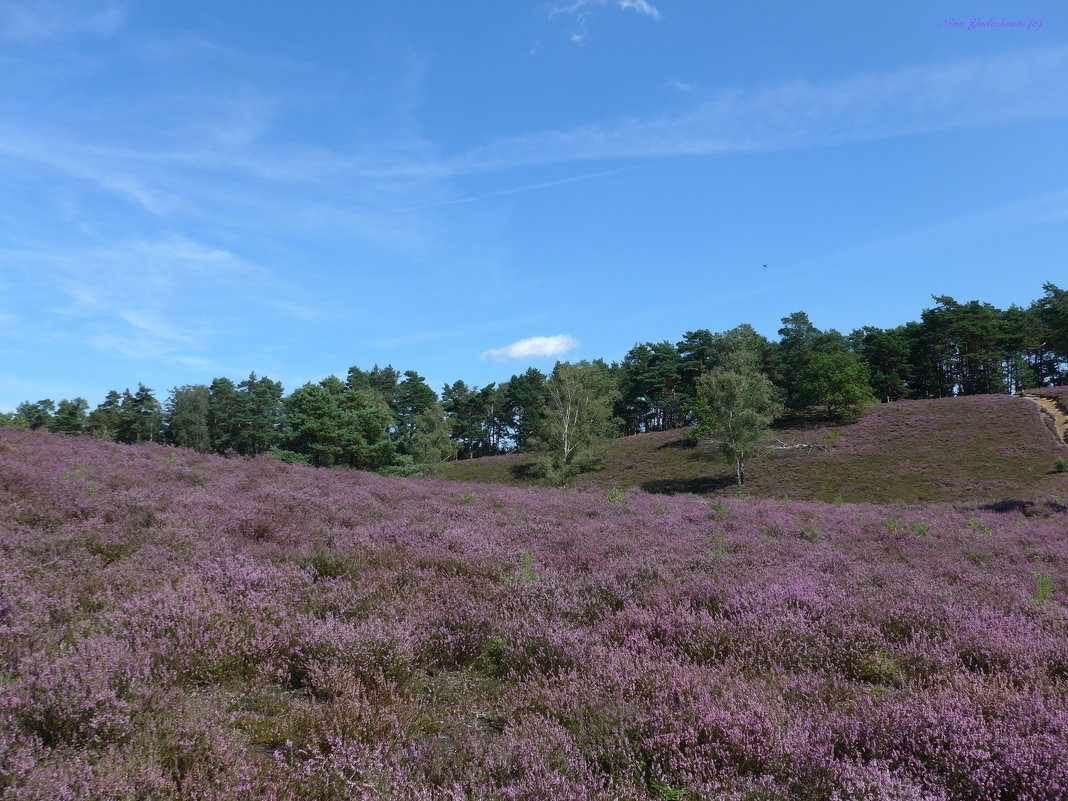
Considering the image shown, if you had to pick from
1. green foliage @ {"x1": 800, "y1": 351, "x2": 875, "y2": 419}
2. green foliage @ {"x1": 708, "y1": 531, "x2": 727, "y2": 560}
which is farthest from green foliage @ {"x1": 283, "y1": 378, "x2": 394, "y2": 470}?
green foliage @ {"x1": 800, "y1": 351, "x2": 875, "y2": 419}

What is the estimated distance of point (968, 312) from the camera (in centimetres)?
7000

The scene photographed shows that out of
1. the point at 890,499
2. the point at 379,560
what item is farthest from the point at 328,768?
the point at 890,499

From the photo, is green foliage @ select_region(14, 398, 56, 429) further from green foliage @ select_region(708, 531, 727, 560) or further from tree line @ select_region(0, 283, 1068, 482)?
green foliage @ select_region(708, 531, 727, 560)

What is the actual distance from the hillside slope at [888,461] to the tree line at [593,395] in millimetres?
3161

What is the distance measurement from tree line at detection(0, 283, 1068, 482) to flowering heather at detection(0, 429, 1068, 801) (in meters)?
21.5

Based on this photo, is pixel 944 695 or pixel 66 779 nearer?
pixel 66 779

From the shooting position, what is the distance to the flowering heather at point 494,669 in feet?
9.11

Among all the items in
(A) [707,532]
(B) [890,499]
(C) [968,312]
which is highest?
(C) [968,312]

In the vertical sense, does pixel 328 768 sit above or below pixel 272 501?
below

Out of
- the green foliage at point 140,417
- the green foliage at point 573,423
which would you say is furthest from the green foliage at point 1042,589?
the green foliage at point 140,417

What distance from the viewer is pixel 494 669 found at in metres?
4.52

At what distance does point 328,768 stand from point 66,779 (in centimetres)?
113

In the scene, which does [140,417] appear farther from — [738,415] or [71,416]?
[738,415]

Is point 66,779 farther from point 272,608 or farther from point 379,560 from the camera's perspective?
point 379,560
